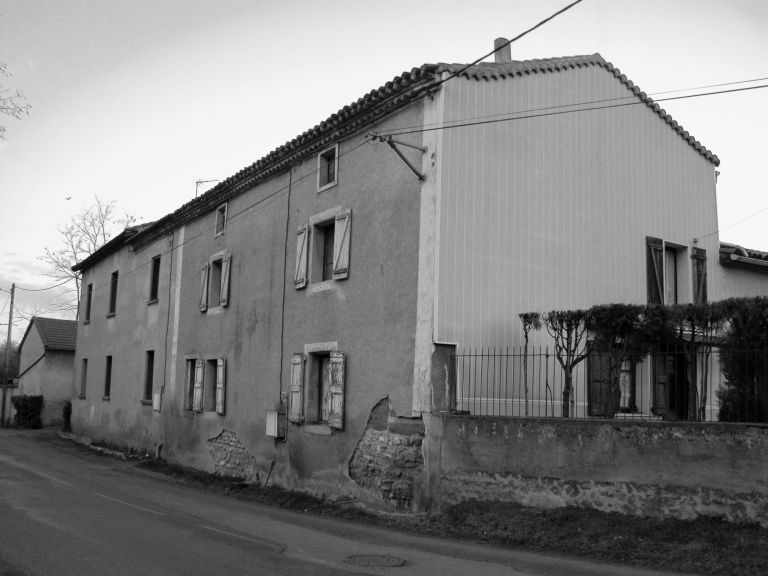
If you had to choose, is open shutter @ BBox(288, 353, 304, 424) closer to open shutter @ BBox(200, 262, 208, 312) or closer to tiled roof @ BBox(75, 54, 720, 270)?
tiled roof @ BBox(75, 54, 720, 270)

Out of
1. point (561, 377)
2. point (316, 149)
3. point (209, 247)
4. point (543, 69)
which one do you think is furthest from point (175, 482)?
point (543, 69)

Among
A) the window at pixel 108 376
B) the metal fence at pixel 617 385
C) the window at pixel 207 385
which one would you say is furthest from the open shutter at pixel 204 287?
the metal fence at pixel 617 385

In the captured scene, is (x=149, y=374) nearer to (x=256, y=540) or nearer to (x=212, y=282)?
(x=212, y=282)

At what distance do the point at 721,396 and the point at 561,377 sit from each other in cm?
324

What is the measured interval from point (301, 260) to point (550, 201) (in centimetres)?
507

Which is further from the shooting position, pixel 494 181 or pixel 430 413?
pixel 494 181

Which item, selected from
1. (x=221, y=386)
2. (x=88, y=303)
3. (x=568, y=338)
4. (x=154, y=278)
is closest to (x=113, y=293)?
(x=88, y=303)

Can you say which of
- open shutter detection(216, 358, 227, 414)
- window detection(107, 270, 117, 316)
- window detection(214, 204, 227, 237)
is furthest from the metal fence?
window detection(107, 270, 117, 316)

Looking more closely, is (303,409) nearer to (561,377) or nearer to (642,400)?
(561,377)

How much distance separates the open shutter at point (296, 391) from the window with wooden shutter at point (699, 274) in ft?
27.3

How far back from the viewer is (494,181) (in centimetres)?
1242

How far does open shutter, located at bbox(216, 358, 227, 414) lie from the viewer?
1764 cm

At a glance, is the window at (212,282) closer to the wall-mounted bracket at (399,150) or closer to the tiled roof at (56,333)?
the wall-mounted bracket at (399,150)

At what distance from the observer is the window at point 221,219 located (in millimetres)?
18967
